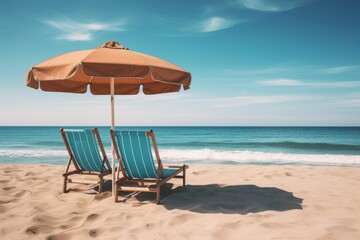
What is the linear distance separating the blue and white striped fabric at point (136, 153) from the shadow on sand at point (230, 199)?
0.56m

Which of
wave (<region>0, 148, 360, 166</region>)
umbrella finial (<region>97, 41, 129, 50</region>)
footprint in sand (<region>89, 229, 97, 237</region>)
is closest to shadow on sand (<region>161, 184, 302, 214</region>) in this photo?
footprint in sand (<region>89, 229, 97, 237</region>)

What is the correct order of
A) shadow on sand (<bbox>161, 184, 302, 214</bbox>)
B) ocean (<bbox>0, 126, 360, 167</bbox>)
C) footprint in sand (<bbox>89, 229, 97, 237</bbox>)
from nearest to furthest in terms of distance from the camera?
footprint in sand (<bbox>89, 229, 97, 237</bbox>) → shadow on sand (<bbox>161, 184, 302, 214</bbox>) → ocean (<bbox>0, 126, 360, 167</bbox>)

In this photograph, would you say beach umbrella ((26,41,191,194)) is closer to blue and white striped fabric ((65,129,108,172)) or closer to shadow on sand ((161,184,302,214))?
blue and white striped fabric ((65,129,108,172))

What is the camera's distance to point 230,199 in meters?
4.25

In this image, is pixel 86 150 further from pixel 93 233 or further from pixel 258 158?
pixel 258 158

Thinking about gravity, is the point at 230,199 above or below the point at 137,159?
below

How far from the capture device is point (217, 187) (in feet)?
16.7

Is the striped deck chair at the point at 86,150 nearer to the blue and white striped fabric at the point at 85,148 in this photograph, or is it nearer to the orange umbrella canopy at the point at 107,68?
the blue and white striped fabric at the point at 85,148

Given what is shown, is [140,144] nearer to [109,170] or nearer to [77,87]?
[109,170]

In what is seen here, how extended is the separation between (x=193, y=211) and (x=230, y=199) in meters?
0.85

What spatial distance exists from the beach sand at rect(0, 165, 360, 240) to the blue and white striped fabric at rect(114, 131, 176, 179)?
481 mm

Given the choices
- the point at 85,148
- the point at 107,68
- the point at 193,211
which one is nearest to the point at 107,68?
the point at 107,68

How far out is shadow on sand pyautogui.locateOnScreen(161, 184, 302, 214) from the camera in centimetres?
376

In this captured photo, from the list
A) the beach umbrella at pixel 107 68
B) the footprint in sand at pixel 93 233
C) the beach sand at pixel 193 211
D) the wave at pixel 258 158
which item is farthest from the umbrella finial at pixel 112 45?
the wave at pixel 258 158
